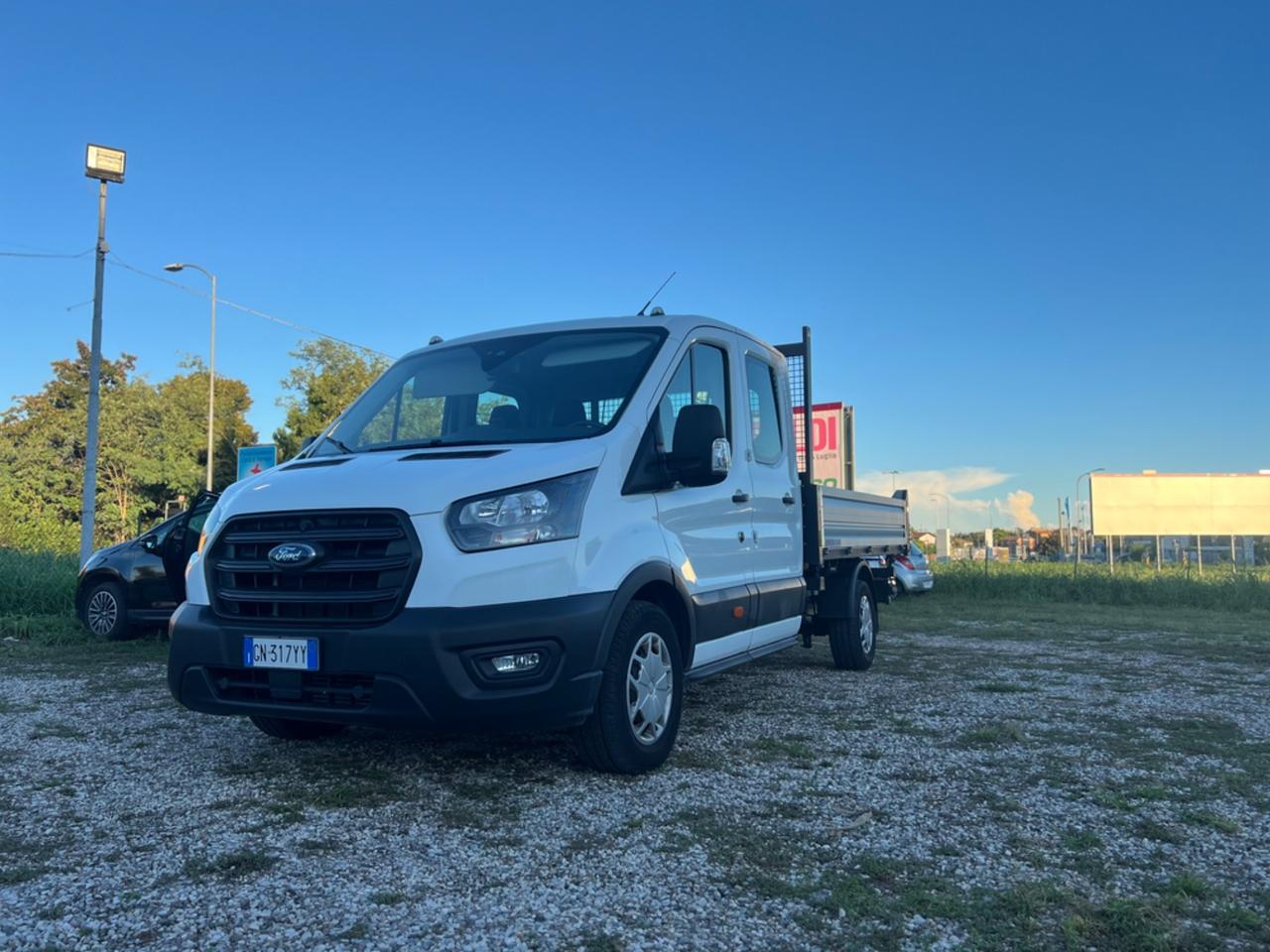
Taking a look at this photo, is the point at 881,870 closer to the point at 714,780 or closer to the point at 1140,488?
the point at 714,780

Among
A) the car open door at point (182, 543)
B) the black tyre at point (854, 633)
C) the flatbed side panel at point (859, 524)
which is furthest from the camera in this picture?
the car open door at point (182, 543)

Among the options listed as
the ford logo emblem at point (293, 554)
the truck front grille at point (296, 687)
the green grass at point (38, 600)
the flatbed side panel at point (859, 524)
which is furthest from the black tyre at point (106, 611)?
the flatbed side panel at point (859, 524)

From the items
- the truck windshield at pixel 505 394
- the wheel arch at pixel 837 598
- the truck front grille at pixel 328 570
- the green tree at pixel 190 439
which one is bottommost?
the wheel arch at pixel 837 598

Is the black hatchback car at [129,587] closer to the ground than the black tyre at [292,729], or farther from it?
farther from it

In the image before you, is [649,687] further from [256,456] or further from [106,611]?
[256,456]

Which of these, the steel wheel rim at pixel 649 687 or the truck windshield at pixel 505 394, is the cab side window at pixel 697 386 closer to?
the truck windshield at pixel 505 394

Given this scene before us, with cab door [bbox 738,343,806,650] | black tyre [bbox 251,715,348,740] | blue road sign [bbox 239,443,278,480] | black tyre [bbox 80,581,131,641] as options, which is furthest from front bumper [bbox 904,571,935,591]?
black tyre [bbox 251,715,348,740]

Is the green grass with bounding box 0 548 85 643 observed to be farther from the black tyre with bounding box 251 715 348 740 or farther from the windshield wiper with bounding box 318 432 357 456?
the windshield wiper with bounding box 318 432 357 456

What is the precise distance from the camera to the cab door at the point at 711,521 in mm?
4863

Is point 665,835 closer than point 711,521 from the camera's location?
Yes

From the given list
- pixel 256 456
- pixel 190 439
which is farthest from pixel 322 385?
pixel 256 456

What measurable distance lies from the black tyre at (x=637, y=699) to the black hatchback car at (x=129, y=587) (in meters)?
6.51

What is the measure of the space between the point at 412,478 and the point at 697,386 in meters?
1.92

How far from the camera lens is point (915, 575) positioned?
19.5m
